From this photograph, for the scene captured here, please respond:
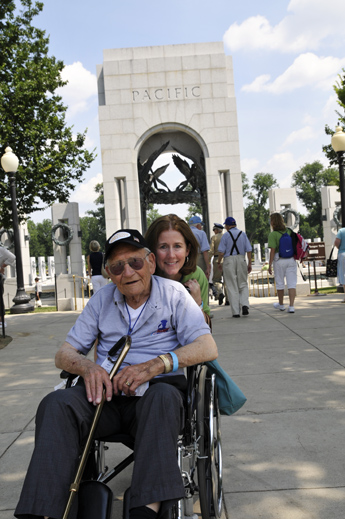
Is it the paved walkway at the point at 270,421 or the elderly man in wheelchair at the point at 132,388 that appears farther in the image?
the paved walkway at the point at 270,421

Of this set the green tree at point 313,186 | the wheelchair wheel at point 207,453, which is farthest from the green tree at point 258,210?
the wheelchair wheel at point 207,453

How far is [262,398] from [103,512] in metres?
2.69

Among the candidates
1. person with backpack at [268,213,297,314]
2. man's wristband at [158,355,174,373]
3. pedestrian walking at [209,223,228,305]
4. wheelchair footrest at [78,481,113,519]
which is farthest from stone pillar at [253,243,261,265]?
wheelchair footrest at [78,481,113,519]

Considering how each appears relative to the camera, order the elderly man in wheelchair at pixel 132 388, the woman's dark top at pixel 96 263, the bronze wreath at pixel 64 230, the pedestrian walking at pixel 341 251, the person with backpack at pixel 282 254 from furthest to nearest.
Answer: the bronze wreath at pixel 64 230
the woman's dark top at pixel 96 263
the pedestrian walking at pixel 341 251
the person with backpack at pixel 282 254
the elderly man in wheelchair at pixel 132 388

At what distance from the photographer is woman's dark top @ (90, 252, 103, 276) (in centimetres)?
1260

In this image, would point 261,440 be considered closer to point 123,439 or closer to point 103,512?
point 123,439

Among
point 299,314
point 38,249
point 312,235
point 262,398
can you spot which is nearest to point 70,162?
point 299,314

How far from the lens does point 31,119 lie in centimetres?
1772

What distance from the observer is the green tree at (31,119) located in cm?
1719

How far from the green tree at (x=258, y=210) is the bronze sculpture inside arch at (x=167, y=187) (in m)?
57.2

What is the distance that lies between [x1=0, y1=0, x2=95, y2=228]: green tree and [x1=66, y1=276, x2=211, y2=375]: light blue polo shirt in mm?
15463

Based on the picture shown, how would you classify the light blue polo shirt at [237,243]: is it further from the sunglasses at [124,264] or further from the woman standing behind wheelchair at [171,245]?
the sunglasses at [124,264]

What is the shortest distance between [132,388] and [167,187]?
24.2 m

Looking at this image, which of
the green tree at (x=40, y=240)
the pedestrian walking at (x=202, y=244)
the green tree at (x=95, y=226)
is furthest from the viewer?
the green tree at (x=40, y=240)
